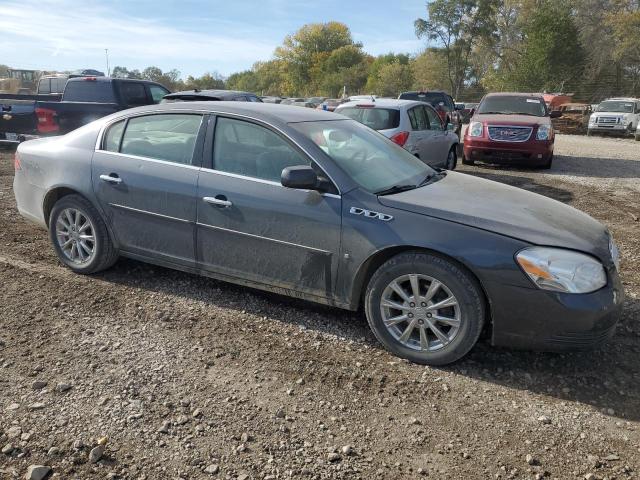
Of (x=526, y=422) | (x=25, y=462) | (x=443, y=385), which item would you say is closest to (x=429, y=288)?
(x=443, y=385)

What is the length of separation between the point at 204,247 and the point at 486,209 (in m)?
2.06

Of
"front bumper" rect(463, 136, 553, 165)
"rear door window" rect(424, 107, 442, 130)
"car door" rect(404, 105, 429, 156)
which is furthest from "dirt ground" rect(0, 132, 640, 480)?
"front bumper" rect(463, 136, 553, 165)

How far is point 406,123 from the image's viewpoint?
29.5 ft

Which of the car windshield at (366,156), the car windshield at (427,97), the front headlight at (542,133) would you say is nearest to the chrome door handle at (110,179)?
the car windshield at (366,156)

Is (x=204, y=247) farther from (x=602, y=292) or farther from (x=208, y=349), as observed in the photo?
(x=602, y=292)

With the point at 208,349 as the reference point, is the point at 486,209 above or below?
above

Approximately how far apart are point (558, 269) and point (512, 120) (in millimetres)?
9674

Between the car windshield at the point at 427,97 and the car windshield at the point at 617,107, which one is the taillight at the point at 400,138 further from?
the car windshield at the point at 617,107

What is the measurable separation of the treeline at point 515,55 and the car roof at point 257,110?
41.2m

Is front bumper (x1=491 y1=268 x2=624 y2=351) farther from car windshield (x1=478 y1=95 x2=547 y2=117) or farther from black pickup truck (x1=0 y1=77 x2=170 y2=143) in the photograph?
car windshield (x1=478 y1=95 x2=547 y2=117)

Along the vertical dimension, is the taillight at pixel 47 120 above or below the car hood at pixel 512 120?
below

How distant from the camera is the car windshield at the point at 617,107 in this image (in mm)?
25062

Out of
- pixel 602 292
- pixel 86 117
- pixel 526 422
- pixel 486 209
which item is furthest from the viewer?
pixel 86 117

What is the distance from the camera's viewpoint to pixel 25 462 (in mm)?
2490
